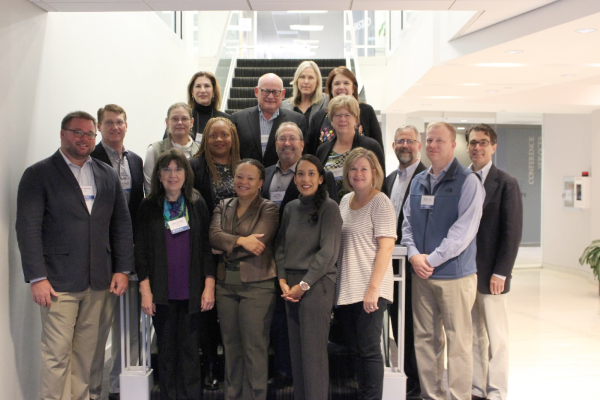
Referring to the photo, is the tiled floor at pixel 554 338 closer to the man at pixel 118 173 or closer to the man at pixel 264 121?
the man at pixel 264 121

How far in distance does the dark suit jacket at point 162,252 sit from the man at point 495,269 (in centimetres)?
183

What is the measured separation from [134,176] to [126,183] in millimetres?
83

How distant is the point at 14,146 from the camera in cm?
320

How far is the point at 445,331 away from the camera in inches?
130

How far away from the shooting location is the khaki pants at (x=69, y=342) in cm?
302

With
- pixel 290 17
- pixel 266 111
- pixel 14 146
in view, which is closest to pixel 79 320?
pixel 14 146

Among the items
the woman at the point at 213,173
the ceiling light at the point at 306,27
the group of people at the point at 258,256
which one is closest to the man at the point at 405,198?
the group of people at the point at 258,256

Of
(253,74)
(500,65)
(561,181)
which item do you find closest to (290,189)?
(500,65)

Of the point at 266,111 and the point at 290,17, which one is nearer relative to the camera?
the point at 266,111

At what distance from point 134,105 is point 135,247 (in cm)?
307

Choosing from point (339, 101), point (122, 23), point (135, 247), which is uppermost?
point (122, 23)

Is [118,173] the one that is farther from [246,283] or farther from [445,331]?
[445,331]

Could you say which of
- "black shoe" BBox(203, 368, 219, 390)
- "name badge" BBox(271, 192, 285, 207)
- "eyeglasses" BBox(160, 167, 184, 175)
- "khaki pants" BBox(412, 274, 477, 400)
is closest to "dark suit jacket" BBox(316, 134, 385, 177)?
"name badge" BBox(271, 192, 285, 207)

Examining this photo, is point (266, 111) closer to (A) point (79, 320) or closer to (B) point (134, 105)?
(A) point (79, 320)
